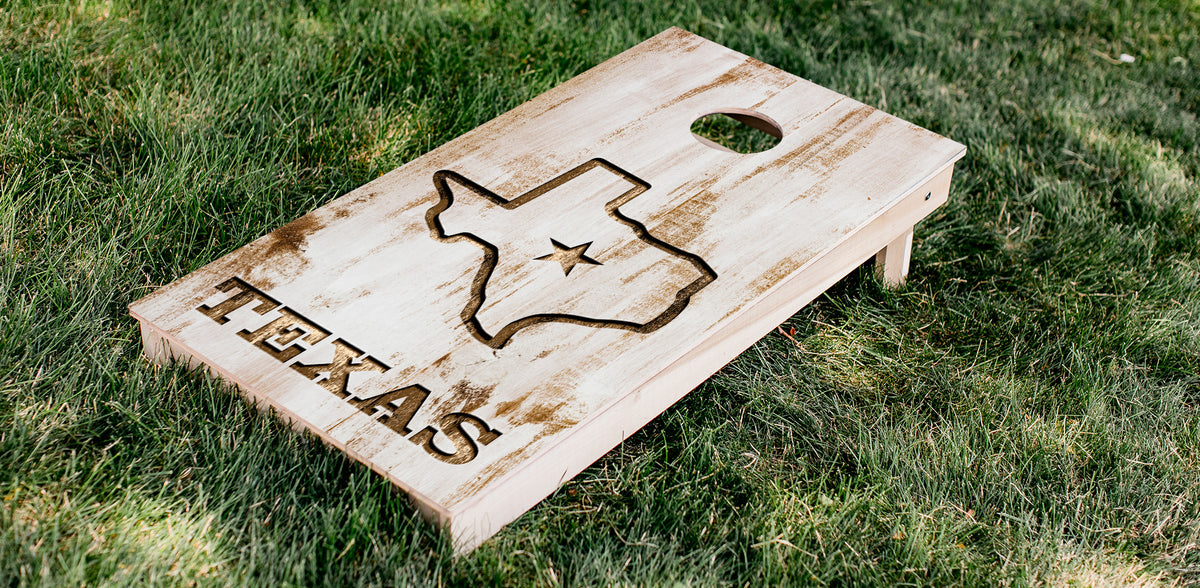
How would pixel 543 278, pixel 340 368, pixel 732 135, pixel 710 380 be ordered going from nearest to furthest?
1. pixel 340 368
2. pixel 543 278
3. pixel 710 380
4. pixel 732 135

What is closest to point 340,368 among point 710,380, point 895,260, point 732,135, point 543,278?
point 543,278

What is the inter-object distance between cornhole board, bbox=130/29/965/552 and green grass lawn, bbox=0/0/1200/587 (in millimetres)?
129

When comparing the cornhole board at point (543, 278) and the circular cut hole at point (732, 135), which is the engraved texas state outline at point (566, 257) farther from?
the circular cut hole at point (732, 135)

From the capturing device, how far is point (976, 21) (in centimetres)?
435

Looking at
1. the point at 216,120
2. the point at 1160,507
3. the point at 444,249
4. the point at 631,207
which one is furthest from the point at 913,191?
the point at 216,120

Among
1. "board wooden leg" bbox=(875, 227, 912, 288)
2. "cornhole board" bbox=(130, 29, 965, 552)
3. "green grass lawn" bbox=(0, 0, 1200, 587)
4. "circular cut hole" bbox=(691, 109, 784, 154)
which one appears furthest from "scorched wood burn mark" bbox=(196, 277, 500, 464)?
"circular cut hole" bbox=(691, 109, 784, 154)

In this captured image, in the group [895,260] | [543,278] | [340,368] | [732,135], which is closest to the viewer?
[340,368]

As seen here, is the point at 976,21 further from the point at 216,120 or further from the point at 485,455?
the point at 485,455

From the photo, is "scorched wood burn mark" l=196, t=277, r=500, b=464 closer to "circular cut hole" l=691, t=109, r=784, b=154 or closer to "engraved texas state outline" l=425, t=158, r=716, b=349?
"engraved texas state outline" l=425, t=158, r=716, b=349

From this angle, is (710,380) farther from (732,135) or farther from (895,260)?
(732,135)

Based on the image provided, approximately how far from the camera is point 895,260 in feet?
9.79

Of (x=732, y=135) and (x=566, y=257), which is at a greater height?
(x=566, y=257)

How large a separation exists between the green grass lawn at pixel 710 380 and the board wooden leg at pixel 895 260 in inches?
1.9

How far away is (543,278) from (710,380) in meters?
0.51
